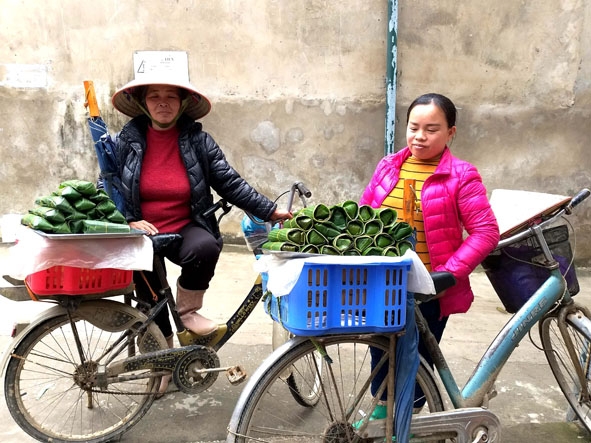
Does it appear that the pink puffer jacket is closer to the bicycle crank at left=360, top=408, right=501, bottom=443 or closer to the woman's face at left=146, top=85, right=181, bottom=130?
the bicycle crank at left=360, top=408, right=501, bottom=443

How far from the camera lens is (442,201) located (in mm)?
2016

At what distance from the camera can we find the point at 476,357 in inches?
136

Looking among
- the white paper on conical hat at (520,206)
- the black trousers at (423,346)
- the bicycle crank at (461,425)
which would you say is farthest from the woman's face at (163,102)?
the bicycle crank at (461,425)

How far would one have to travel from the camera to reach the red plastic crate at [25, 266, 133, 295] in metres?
2.04

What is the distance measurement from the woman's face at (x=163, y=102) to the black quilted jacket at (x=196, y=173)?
95 millimetres

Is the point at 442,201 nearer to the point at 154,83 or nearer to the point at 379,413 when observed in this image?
the point at 379,413

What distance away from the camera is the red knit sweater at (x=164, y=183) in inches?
98.0

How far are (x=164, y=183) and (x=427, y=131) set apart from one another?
1.29 meters

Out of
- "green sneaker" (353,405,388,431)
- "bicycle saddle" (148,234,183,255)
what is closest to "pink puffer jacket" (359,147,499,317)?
"green sneaker" (353,405,388,431)

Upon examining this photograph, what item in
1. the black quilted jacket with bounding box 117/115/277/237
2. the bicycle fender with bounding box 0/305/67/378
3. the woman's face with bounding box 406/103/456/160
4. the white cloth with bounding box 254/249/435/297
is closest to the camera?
the white cloth with bounding box 254/249/435/297

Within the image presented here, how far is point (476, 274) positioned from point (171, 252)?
3950 mm

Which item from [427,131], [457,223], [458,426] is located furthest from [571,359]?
[427,131]

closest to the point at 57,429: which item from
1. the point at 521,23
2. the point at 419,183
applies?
the point at 419,183

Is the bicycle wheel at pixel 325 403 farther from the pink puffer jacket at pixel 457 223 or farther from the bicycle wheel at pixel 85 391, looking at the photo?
the bicycle wheel at pixel 85 391
